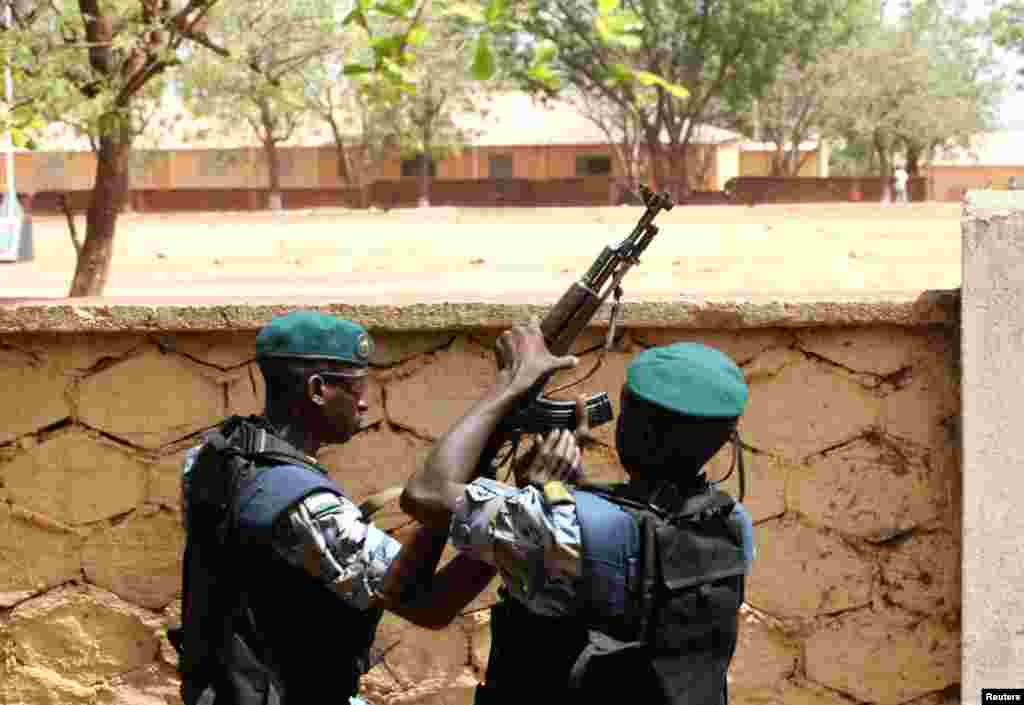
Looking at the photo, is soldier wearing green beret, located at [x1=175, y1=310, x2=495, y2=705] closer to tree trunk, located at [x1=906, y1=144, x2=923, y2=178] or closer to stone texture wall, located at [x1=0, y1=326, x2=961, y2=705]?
stone texture wall, located at [x1=0, y1=326, x2=961, y2=705]

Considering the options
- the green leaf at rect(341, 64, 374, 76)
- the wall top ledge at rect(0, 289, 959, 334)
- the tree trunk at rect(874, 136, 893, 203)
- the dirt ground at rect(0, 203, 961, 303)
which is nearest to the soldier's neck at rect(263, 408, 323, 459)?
the wall top ledge at rect(0, 289, 959, 334)

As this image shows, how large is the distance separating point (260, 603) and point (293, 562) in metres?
0.11

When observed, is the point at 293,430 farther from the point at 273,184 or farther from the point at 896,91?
the point at 896,91

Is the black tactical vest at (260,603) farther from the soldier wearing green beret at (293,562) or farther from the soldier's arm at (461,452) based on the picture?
the soldier's arm at (461,452)

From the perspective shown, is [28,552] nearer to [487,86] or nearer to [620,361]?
[620,361]

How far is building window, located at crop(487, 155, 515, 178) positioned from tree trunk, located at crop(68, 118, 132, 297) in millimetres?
42431

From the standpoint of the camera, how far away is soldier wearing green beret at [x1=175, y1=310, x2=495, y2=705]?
8.33ft

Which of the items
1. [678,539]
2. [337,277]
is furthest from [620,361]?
[337,277]

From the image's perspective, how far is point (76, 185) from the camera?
52.2 meters

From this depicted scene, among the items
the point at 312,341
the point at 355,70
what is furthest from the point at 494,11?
the point at 312,341

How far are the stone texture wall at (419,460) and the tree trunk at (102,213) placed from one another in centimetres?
736

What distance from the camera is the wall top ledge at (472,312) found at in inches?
142

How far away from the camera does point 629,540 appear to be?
2.33 m

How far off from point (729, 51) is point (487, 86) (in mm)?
7415
